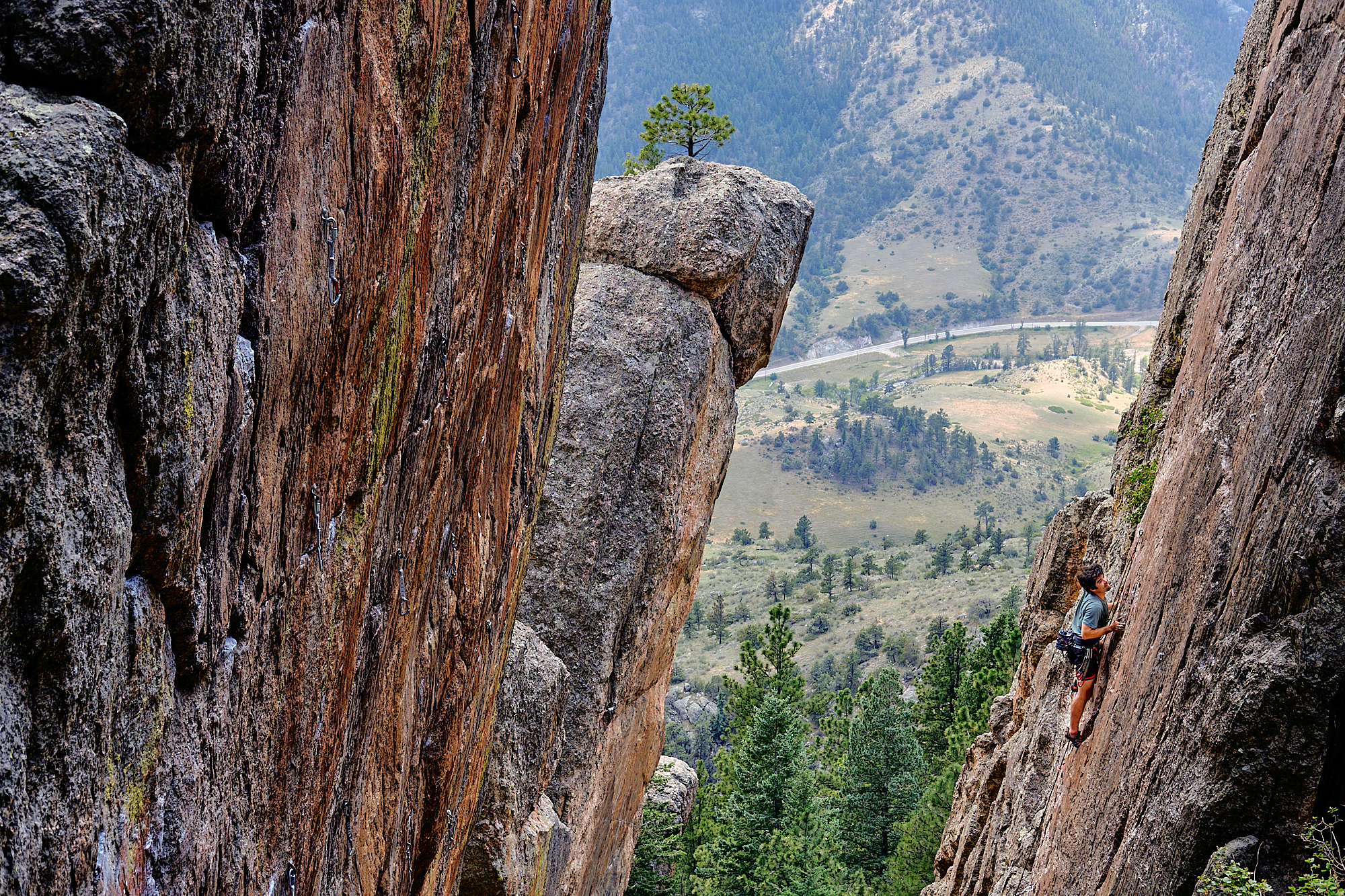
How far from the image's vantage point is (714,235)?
61.8 feet

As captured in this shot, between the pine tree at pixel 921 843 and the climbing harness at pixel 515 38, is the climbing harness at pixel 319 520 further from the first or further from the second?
the pine tree at pixel 921 843

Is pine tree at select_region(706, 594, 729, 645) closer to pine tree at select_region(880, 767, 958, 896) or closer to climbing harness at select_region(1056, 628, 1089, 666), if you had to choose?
pine tree at select_region(880, 767, 958, 896)

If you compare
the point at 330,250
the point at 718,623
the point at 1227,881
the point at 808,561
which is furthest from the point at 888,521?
the point at 330,250

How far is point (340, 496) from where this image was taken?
6.57m

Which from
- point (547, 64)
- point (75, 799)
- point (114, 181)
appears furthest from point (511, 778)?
point (114, 181)

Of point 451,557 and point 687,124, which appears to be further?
point 687,124

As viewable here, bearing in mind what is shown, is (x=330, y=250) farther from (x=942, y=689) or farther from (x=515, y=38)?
(x=942, y=689)

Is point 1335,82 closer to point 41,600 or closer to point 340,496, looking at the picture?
point 340,496

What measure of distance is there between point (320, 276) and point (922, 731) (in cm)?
4102

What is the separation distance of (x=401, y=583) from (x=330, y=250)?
11.0ft

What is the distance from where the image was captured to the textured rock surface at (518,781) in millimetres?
13828

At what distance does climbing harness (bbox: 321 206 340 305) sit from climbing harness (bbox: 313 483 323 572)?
4.01 feet

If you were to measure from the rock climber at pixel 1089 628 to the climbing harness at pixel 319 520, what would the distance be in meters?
9.00

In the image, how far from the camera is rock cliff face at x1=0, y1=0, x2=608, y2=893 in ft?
11.7
